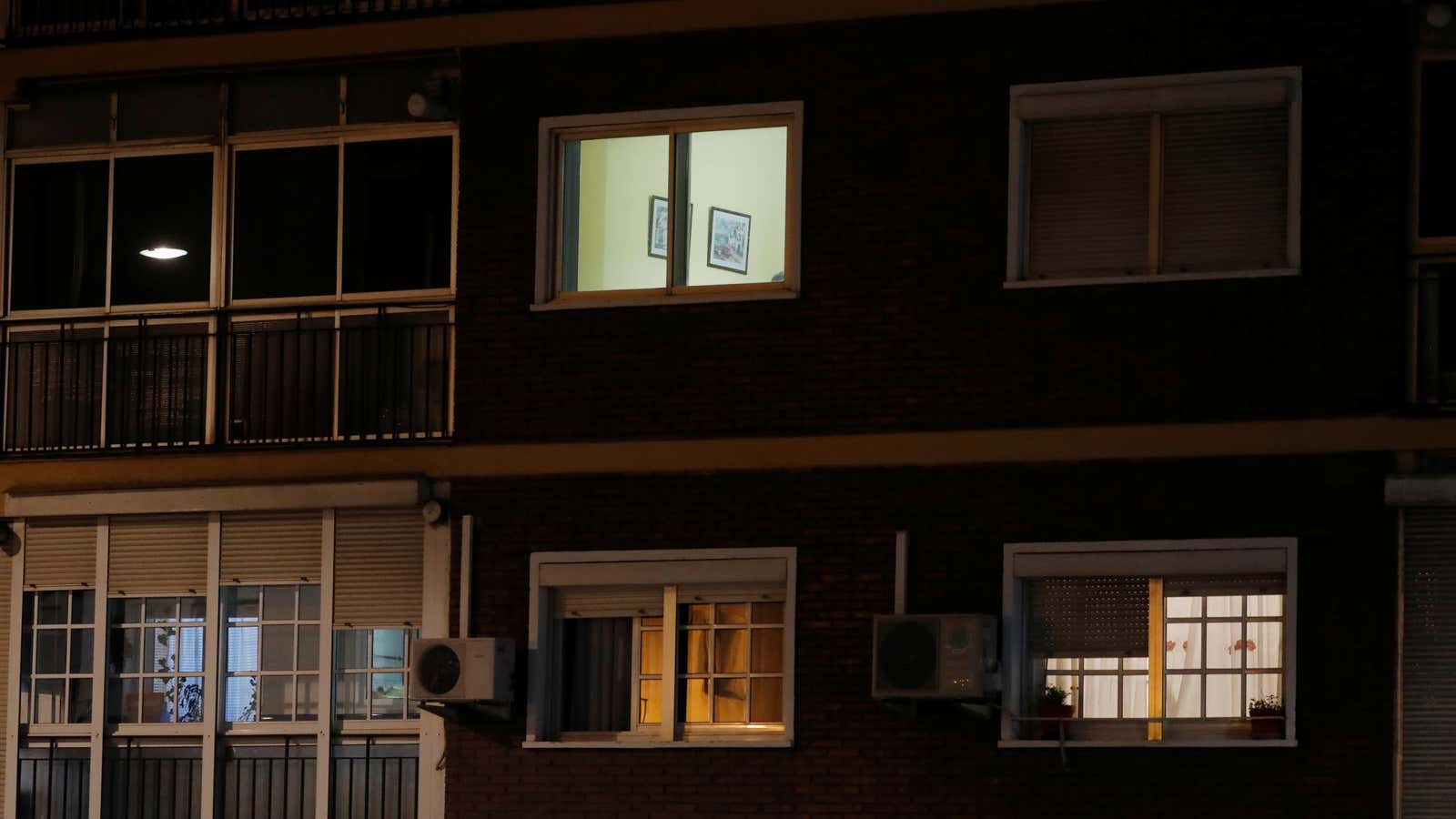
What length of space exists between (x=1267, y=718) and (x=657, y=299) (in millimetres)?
4463

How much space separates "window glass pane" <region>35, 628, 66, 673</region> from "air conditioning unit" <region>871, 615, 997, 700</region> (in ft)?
18.8

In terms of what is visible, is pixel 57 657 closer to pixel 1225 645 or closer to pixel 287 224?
pixel 287 224

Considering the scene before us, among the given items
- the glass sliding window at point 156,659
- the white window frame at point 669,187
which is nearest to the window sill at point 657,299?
the white window frame at point 669,187

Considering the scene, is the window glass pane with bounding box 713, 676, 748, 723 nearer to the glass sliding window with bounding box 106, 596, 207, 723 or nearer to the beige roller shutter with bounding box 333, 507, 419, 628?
the beige roller shutter with bounding box 333, 507, 419, 628

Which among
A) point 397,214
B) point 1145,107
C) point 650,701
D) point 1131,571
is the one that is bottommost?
point 650,701

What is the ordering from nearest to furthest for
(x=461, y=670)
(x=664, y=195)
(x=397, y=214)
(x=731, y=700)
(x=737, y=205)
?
(x=461, y=670), (x=731, y=700), (x=737, y=205), (x=664, y=195), (x=397, y=214)

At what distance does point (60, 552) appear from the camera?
16328mm

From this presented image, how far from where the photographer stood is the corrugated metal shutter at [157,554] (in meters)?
16.0

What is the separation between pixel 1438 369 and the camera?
13.8 m

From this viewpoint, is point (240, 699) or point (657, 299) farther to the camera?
point (240, 699)

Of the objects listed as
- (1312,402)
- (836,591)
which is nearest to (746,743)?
(836,591)

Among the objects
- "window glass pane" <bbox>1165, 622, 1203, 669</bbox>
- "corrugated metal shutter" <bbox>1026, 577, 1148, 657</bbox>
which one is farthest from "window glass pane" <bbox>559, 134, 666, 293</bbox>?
"window glass pane" <bbox>1165, 622, 1203, 669</bbox>

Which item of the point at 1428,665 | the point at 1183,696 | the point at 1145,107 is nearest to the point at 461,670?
the point at 1183,696

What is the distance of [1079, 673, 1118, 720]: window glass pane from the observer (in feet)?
46.4
